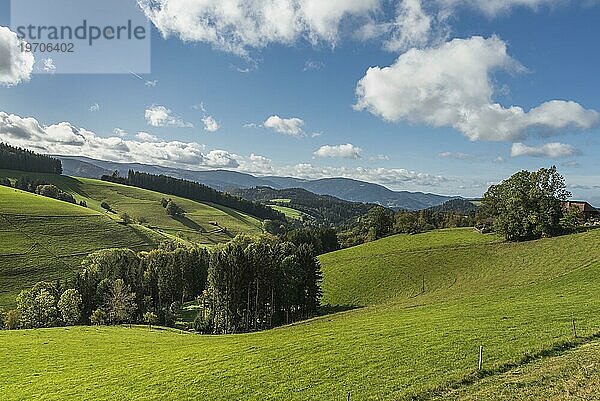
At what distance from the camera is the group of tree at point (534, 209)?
266 feet

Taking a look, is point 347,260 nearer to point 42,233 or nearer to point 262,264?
point 262,264

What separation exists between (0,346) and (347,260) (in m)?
67.9

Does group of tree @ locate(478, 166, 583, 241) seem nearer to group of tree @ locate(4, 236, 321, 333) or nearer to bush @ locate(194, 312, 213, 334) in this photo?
group of tree @ locate(4, 236, 321, 333)

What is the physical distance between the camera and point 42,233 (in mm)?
122875

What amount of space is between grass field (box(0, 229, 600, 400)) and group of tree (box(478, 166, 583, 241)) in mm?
22618

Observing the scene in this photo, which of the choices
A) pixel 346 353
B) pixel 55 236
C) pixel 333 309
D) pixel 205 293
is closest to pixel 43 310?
pixel 205 293

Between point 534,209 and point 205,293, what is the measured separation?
68.9 meters

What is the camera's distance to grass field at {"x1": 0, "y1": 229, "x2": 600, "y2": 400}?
22.6m

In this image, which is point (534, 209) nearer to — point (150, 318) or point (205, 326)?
point (205, 326)

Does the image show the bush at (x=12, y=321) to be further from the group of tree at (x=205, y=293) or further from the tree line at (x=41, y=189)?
the tree line at (x=41, y=189)

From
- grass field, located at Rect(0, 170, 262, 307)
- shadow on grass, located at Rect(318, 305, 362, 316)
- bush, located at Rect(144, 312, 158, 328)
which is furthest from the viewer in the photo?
grass field, located at Rect(0, 170, 262, 307)

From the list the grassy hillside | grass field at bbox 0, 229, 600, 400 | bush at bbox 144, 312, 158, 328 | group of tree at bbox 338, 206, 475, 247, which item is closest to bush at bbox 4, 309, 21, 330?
the grassy hillside

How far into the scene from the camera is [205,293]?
81.7 metres

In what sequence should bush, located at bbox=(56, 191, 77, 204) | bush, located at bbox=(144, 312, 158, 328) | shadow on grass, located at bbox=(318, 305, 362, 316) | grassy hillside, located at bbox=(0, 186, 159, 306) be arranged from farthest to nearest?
bush, located at bbox=(56, 191, 77, 204), grassy hillside, located at bbox=(0, 186, 159, 306), bush, located at bbox=(144, 312, 158, 328), shadow on grass, located at bbox=(318, 305, 362, 316)
